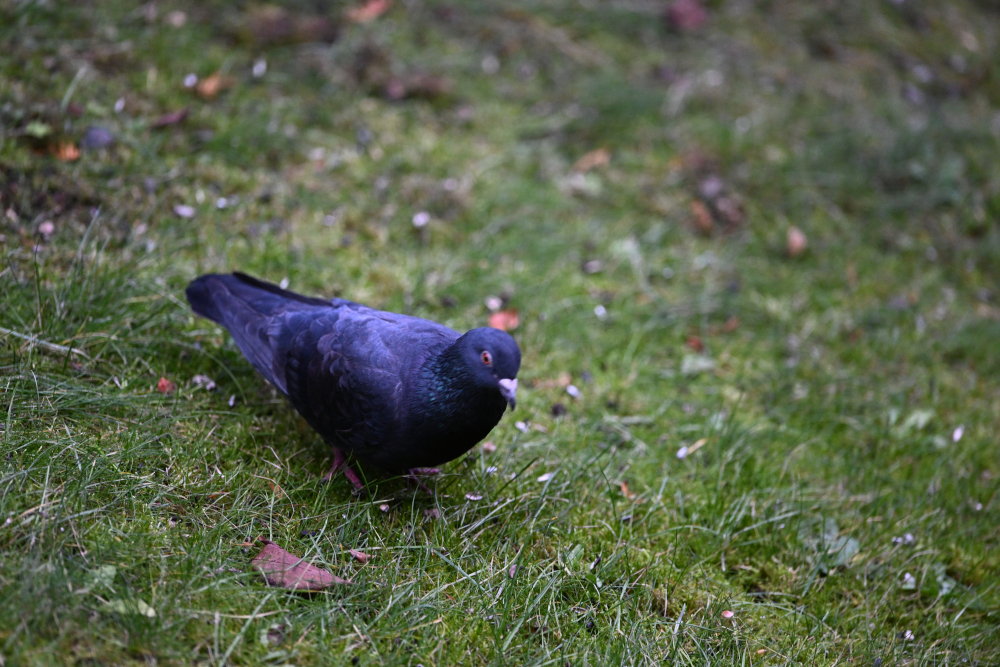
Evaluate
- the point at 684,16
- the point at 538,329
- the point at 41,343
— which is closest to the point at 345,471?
the point at 41,343

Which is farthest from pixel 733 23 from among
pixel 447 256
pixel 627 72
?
pixel 447 256

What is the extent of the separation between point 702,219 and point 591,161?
1032 mm

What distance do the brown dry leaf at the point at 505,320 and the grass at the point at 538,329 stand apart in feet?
0.35

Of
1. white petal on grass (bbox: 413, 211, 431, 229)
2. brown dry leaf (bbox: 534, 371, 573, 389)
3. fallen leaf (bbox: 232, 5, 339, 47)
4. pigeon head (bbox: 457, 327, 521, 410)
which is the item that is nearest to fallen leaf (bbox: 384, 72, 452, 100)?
fallen leaf (bbox: 232, 5, 339, 47)

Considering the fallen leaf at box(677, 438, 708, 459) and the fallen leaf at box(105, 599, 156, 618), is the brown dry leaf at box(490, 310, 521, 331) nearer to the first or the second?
the fallen leaf at box(677, 438, 708, 459)

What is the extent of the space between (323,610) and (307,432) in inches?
46.7

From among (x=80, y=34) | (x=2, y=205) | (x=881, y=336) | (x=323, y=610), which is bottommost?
(x=881, y=336)

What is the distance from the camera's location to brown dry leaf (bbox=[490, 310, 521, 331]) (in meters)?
4.49

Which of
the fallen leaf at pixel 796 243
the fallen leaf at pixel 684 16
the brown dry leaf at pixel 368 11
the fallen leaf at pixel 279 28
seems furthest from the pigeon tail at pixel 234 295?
the fallen leaf at pixel 684 16

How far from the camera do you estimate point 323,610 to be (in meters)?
2.54

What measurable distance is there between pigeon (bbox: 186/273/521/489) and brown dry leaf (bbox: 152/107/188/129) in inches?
74.5

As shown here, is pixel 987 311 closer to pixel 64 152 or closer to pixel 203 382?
pixel 203 382

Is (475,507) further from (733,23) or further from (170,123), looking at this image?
(733,23)

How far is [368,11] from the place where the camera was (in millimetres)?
6359
